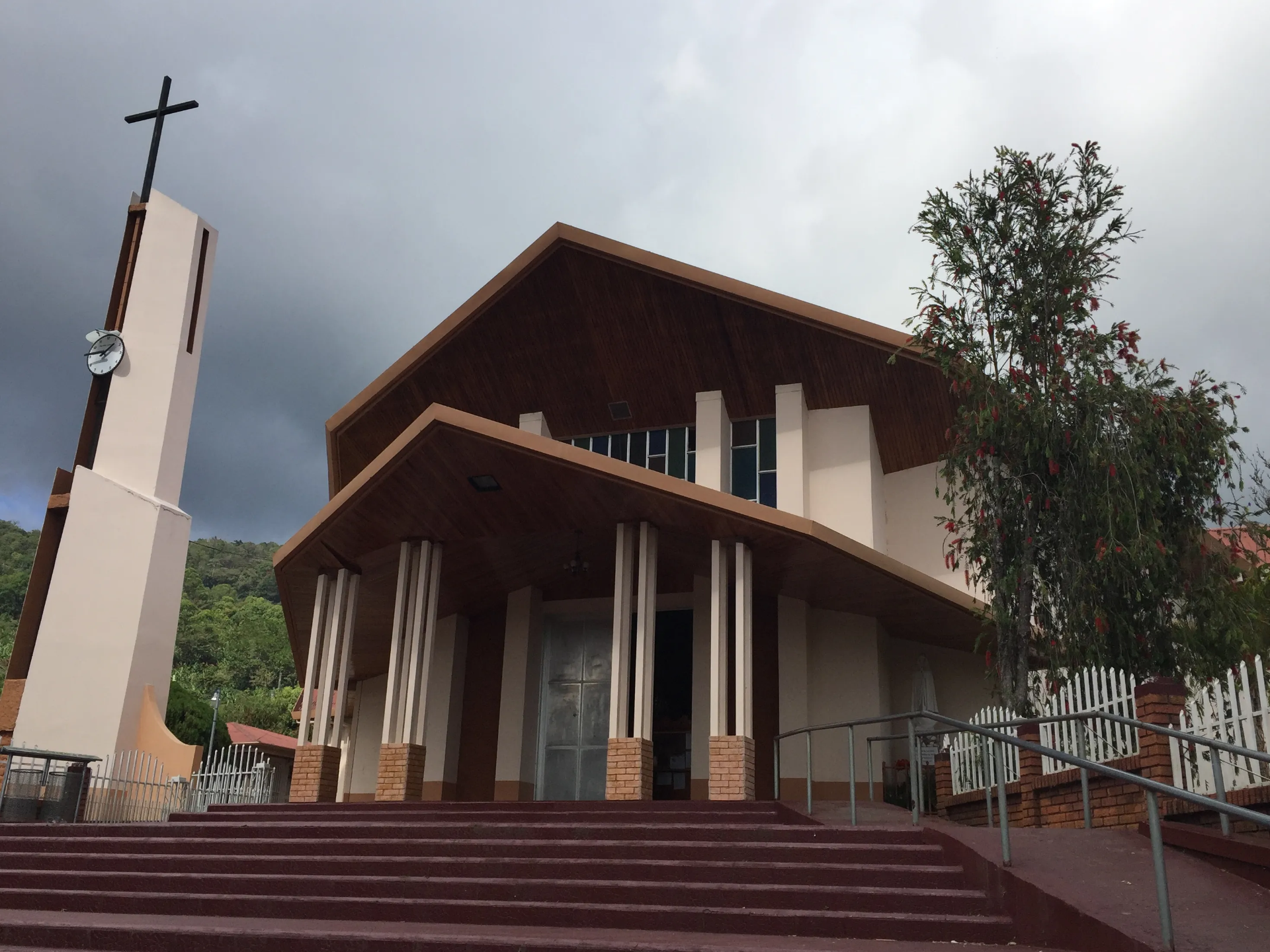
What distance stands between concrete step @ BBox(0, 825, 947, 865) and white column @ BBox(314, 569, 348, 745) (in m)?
3.40

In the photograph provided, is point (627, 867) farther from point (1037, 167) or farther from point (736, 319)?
point (736, 319)

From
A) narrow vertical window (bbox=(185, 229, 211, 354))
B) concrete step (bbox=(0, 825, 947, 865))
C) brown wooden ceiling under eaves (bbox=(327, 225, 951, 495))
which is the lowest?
concrete step (bbox=(0, 825, 947, 865))

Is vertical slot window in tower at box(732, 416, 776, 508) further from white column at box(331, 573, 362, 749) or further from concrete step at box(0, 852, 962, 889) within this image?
concrete step at box(0, 852, 962, 889)

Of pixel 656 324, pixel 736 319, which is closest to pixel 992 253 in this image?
pixel 736 319

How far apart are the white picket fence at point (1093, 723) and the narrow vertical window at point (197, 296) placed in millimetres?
16150

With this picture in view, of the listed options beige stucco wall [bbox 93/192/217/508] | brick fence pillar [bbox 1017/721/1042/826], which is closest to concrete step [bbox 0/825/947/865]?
brick fence pillar [bbox 1017/721/1042/826]

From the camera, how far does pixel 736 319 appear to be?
1622 cm

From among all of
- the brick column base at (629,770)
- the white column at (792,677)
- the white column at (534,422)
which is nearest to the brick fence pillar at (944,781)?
the white column at (792,677)

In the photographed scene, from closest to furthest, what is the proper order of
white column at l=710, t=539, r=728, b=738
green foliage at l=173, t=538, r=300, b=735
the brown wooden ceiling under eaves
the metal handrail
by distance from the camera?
the metal handrail < white column at l=710, t=539, r=728, b=738 < the brown wooden ceiling under eaves < green foliage at l=173, t=538, r=300, b=735

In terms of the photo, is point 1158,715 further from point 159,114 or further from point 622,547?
point 159,114

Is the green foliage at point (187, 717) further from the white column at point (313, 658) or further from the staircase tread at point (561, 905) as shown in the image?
the staircase tread at point (561, 905)

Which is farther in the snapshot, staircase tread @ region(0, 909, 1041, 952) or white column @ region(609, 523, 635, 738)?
white column @ region(609, 523, 635, 738)

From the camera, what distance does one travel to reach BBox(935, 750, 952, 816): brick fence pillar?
11844 mm

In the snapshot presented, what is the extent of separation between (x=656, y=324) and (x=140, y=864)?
10.3 meters
